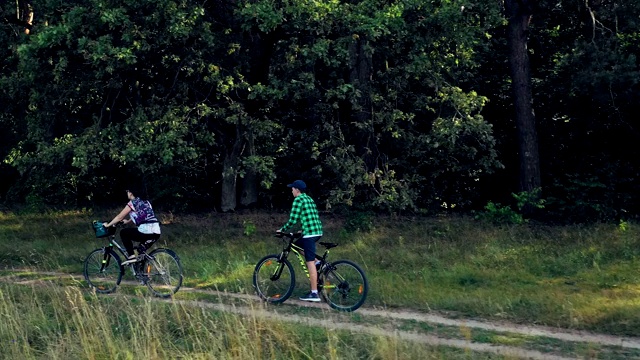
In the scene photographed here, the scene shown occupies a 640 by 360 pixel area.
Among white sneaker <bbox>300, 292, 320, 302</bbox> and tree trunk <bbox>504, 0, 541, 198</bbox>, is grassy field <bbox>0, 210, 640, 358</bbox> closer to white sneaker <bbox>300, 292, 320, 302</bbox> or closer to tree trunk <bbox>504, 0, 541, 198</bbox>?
white sneaker <bbox>300, 292, 320, 302</bbox>

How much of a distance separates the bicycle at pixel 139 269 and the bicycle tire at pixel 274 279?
4.50 ft

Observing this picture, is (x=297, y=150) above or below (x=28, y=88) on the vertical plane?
below

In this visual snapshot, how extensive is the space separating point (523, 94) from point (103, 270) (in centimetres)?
1238

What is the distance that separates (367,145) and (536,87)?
599 cm

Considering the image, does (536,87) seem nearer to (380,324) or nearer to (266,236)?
(266,236)

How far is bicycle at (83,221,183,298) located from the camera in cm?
1163

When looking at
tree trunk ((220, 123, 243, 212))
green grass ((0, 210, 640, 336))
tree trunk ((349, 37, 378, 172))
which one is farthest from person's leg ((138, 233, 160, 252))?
tree trunk ((349, 37, 378, 172))

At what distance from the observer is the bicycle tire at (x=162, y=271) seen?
11.6m

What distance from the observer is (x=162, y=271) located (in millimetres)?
11727

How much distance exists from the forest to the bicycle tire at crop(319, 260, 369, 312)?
626cm

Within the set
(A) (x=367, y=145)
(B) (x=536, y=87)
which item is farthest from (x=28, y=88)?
(B) (x=536, y=87)

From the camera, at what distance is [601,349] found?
26.8ft

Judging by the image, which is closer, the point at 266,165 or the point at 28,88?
the point at 266,165

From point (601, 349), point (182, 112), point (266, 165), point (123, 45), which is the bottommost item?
point (601, 349)
